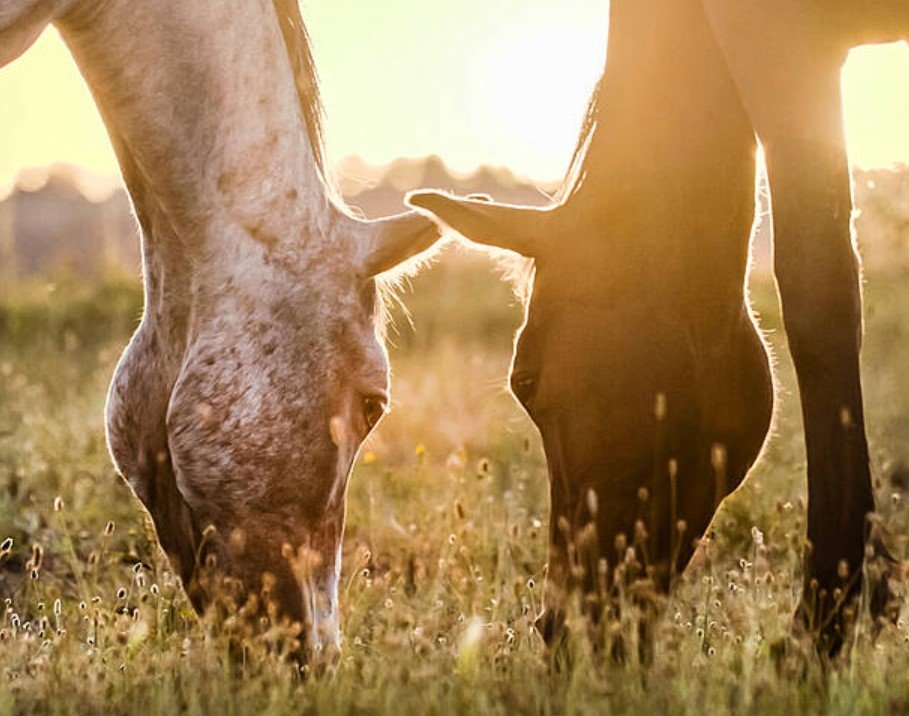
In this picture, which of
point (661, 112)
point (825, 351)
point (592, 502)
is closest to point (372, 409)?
point (592, 502)

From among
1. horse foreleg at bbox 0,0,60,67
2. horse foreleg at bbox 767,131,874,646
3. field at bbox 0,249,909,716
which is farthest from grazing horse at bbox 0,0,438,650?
horse foreleg at bbox 767,131,874,646

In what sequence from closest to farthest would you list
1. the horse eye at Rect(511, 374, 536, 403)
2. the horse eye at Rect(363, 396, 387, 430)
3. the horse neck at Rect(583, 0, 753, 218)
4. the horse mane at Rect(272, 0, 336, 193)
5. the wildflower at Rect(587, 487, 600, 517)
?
the wildflower at Rect(587, 487, 600, 517) → the horse eye at Rect(511, 374, 536, 403) → the horse neck at Rect(583, 0, 753, 218) → the horse eye at Rect(363, 396, 387, 430) → the horse mane at Rect(272, 0, 336, 193)

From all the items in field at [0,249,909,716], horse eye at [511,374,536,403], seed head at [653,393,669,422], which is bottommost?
field at [0,249,909,716]

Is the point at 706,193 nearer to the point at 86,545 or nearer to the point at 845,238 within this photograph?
the point at 845,238

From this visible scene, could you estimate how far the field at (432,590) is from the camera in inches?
139

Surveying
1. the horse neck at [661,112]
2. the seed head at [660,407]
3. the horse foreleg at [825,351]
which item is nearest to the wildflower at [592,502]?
the seed head at [660,407]

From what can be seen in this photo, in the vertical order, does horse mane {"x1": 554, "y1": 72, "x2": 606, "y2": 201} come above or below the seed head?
above

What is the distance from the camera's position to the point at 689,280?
3.94 meters

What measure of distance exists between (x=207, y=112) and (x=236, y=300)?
544 millimetres

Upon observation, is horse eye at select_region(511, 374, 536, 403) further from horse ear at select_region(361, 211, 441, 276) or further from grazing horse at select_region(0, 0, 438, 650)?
horse ear at select_region(361, 211, 441, 276)

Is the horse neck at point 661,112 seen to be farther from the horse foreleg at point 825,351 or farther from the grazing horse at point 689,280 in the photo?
the horse foreleg at point 825,351

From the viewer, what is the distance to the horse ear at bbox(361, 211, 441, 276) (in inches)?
168

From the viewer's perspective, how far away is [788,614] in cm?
460

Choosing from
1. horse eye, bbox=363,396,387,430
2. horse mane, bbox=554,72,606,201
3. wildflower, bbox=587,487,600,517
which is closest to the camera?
wildflower, bbox=587,487,600,517
